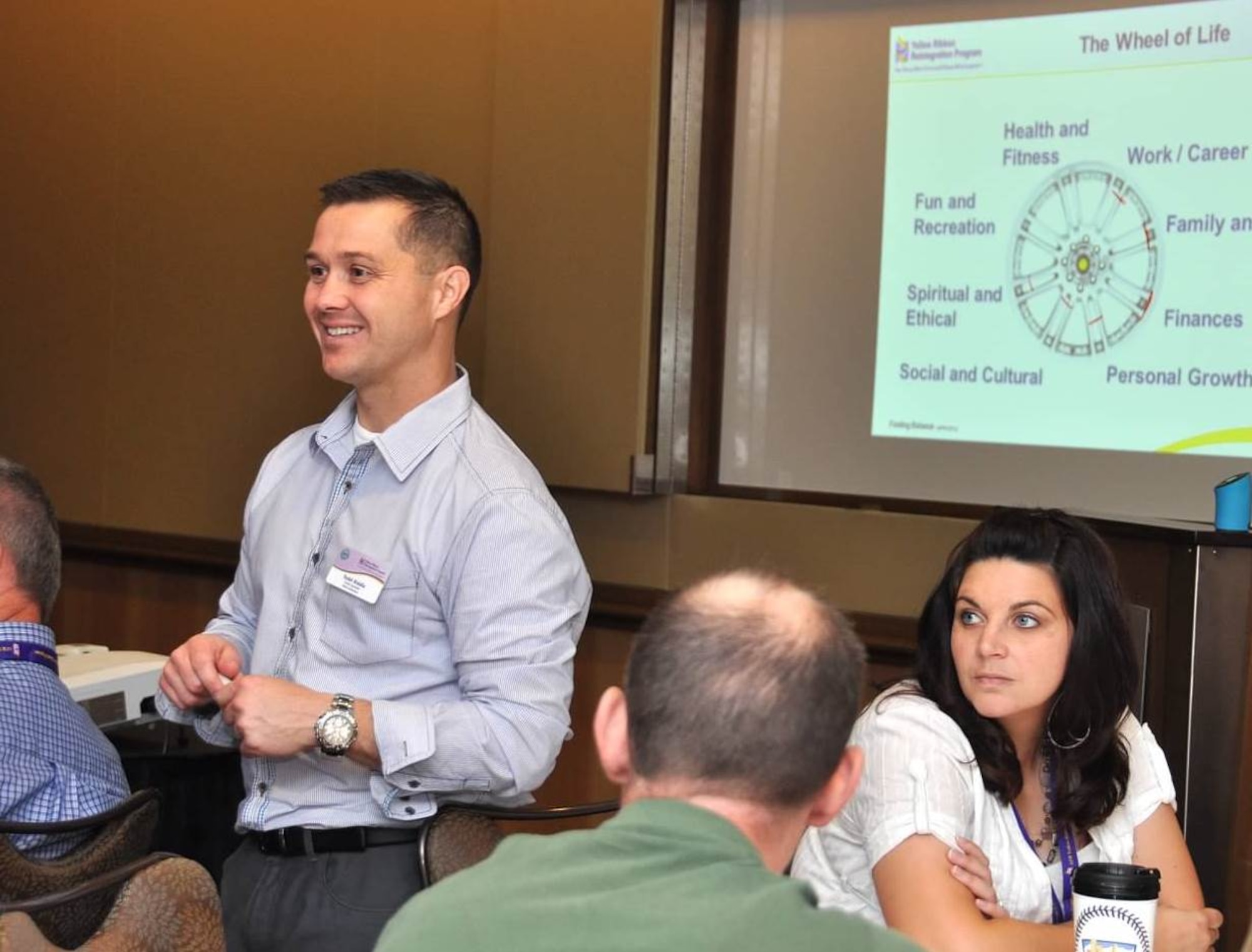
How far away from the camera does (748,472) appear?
487 cm

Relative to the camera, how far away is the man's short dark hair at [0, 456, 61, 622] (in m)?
2.65

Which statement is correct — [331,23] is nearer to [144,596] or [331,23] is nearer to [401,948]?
[144,596]

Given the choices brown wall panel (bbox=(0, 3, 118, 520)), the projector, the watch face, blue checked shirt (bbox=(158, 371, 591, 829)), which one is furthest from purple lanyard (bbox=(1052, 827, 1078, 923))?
brown wall panel (bbox=(0, 3, 118, 520))

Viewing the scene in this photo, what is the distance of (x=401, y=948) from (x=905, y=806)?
122 centimetres

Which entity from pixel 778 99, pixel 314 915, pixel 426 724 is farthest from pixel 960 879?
pixel 778 99

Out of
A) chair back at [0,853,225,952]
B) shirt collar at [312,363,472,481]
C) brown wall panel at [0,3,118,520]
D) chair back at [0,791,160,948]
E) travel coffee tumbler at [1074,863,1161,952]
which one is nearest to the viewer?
travel coffee tumbler at [1074,863,1161,952]

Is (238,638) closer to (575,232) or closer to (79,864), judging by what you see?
(79,864)

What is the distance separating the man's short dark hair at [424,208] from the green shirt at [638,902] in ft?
5.14

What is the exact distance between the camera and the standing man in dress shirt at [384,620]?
2467 millimetres

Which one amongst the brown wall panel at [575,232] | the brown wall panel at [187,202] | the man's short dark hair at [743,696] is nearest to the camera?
the man's short dark hair at [743,696]

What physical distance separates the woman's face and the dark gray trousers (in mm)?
901

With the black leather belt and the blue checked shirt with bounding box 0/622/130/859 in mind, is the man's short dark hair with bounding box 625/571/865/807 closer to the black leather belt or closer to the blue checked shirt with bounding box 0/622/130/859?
the black leather belt

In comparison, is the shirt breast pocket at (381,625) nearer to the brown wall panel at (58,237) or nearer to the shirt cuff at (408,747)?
the shirt cuff at (408,747)

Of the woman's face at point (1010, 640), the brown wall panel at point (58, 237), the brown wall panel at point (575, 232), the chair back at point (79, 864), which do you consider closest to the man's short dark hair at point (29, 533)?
the chair back at point (79, 864)
